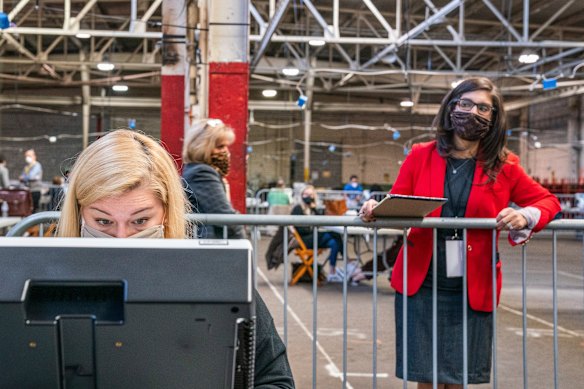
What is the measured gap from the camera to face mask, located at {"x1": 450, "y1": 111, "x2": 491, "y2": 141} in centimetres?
314

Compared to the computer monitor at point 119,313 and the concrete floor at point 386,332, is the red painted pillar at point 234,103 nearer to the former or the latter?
the concrete floor at point 386,332

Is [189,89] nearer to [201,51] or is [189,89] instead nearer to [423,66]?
[201,51]

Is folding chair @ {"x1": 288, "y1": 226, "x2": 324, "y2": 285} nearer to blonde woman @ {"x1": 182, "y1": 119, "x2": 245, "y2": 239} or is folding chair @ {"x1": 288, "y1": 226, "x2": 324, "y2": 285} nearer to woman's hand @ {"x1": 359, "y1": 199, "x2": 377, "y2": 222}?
blonde woman @ {"x1": 182, "y1": 119, "x2": 245, "y2": 239}

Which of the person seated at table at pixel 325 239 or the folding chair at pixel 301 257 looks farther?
the person seated at table at pixel 325 239

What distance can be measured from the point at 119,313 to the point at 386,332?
589 centimetres

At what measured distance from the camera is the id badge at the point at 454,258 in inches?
122

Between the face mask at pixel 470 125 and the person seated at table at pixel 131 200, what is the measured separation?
72.7 inches

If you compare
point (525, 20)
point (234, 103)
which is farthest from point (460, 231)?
point (525, 20)

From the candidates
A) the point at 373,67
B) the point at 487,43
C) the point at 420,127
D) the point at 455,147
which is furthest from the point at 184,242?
the point at 420,127

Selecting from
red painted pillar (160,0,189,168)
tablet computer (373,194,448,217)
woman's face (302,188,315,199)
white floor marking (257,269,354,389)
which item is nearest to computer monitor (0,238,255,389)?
tablet computer (373,194,448,217)

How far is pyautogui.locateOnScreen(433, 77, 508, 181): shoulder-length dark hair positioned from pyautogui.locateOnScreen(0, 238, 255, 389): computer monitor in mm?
2373

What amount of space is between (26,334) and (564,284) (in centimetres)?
1013

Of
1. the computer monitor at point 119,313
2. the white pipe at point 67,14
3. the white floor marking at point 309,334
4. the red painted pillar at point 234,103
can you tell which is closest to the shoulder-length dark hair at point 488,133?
the white floor marking at point 309,334

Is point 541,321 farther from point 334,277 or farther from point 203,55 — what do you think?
point 203,55
